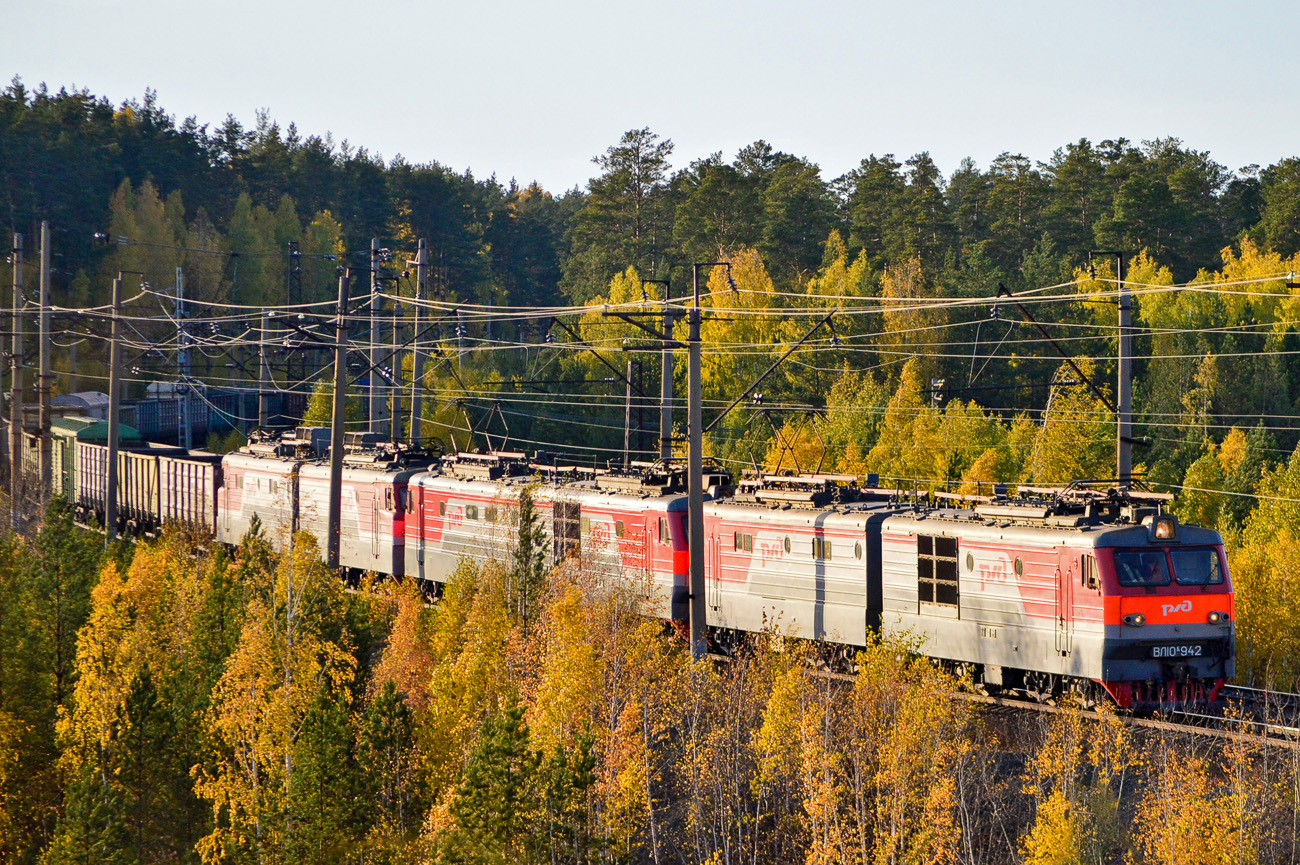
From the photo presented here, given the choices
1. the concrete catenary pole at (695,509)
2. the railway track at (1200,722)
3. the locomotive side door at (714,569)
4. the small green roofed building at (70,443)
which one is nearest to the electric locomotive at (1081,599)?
the railway track at (1200,722)

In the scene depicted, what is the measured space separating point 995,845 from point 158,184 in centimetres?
10822

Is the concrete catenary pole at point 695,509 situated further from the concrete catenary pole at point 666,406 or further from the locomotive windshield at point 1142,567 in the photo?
the locomotive windshield at point 1142,567

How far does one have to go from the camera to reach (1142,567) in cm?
2511

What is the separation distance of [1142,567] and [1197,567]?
1.26 meters

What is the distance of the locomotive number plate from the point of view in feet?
81.8

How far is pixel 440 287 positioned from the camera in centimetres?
12150

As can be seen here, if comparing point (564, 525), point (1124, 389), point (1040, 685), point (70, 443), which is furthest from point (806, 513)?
point (70, 443)

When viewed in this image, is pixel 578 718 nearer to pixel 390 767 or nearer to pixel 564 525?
pixel 390 767

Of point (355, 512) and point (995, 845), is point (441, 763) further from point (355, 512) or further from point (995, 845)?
point (355, 512)

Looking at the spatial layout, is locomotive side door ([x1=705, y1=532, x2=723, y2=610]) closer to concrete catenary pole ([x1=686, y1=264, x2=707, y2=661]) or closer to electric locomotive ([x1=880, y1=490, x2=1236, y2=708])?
concrete catenary pole ([x1=686, y1=264, x2=707, y2=661])

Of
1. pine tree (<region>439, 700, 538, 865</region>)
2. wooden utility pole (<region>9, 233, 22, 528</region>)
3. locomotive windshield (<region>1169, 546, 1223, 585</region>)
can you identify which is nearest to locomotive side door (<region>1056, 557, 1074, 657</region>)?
locomotive windshield (<region>1169, 546, 1223, 585</region>)

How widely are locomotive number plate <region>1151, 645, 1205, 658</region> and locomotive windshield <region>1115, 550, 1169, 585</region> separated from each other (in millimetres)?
1195

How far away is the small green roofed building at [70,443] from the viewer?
213ft

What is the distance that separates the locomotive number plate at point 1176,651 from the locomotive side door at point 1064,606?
153 centimetres
